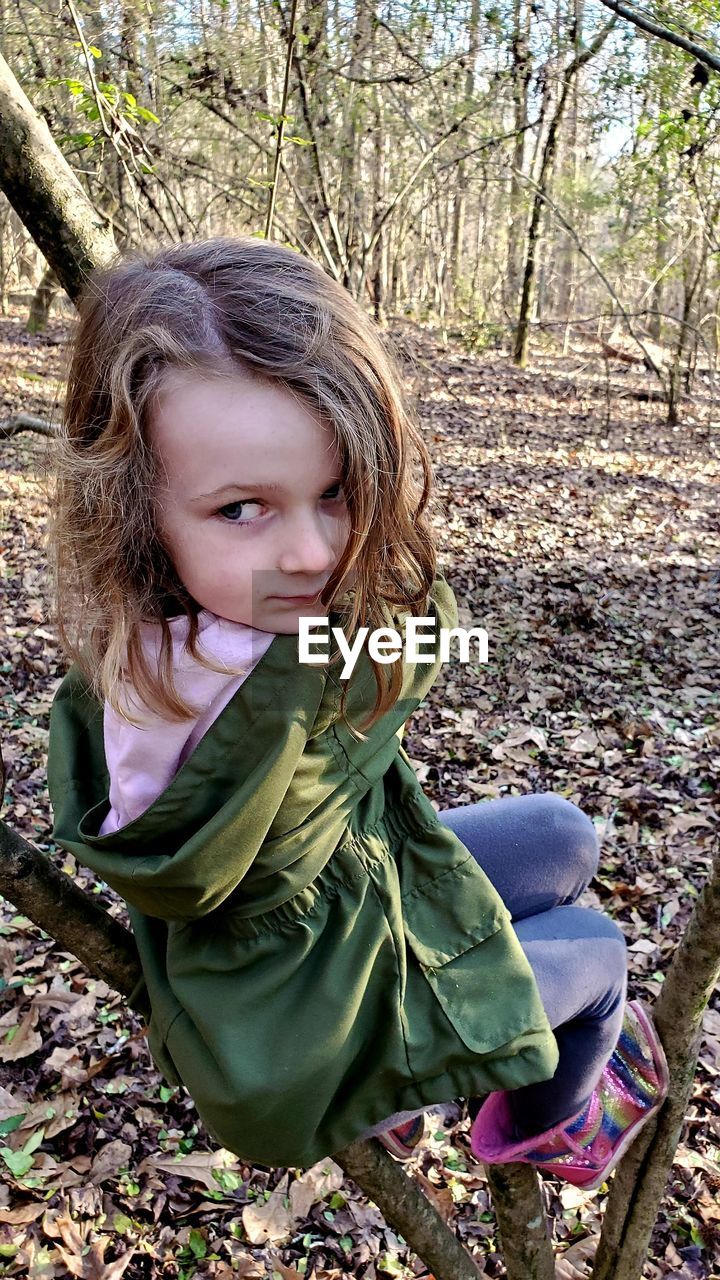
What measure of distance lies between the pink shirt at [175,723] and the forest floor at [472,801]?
0.58 meters

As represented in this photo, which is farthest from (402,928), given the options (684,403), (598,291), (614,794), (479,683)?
(598,291)

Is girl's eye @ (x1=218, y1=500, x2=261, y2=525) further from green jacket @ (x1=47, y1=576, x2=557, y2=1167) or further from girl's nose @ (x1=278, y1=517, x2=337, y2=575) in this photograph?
green jacket @ (x1=47, y1=576, x2=557, y2=1167)

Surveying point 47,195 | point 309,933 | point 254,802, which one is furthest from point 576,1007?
point 47,195

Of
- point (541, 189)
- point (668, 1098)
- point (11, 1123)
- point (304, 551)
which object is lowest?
point (11, 1123)

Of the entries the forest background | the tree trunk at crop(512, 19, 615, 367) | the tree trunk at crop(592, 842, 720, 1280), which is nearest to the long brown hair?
the forest background

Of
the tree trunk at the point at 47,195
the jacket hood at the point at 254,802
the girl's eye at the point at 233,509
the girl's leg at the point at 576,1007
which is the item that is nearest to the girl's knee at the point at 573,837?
the girl's leg at the point at 576,1007

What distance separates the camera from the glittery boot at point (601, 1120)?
1.65 metres

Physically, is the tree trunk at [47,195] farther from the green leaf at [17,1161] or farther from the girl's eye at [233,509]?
the green leaf at [17,1161]

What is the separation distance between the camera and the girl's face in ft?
3.84

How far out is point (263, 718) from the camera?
1.16 m

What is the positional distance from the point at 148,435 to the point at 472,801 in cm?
318

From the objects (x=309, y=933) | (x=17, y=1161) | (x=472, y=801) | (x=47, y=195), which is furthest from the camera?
(x=472, y=801)

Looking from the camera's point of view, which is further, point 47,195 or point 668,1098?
point 668,1098

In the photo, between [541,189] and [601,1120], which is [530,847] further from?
[541,189]
